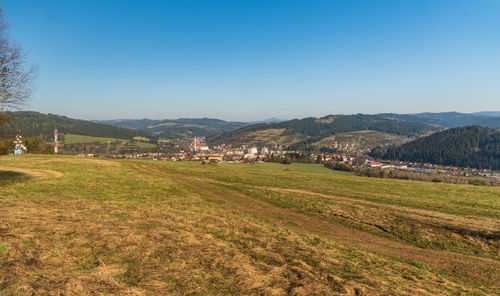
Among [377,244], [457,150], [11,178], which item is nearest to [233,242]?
[377,244]

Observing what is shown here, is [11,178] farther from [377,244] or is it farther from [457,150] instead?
[457,150]

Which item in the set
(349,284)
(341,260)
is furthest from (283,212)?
(349,284)

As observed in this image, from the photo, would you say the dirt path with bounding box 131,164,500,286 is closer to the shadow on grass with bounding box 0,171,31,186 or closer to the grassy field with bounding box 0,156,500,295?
the grassy field with bounding box 0,156,500,295

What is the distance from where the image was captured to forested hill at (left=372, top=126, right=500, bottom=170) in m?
145

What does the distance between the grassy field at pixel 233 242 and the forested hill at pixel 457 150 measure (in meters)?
164

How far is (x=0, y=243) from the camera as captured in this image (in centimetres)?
783

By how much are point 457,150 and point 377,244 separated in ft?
656

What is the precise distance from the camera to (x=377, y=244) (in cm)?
1288

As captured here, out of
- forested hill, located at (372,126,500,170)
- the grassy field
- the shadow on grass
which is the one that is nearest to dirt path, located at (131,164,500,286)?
the grassy field

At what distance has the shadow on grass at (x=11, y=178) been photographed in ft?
64.8

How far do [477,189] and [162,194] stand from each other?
1371 inches

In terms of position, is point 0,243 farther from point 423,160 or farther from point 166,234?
point 423,160

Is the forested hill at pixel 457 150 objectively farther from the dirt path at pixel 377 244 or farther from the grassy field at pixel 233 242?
the dirt path at pixel 377 244

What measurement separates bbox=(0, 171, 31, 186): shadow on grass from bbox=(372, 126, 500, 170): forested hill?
617ft
